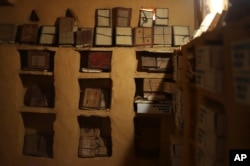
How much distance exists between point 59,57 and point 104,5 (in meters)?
0.70

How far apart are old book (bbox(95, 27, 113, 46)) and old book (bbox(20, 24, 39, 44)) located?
1.94 feet

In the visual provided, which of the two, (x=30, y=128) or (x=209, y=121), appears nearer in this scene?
(x=209, y=121)

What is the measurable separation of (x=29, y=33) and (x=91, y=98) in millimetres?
859

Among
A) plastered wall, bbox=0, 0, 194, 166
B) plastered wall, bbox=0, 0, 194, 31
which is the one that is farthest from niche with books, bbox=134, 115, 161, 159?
plastered wall, bbox=0, 0, 194, 31

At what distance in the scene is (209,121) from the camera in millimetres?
1106

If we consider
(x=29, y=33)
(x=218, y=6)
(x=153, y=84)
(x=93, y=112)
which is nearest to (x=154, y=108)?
(x=153, y=84)

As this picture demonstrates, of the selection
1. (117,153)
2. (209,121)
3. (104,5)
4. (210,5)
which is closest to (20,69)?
(104,5)

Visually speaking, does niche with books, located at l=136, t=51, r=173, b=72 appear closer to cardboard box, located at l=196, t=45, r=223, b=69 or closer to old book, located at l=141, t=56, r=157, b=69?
old book, located at l=141, t=56, r=157, b=69

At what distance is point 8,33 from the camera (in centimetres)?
269

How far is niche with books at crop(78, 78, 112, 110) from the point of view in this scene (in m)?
2.61

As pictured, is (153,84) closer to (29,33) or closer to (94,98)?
(94,98)

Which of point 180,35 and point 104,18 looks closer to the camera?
point 180,35

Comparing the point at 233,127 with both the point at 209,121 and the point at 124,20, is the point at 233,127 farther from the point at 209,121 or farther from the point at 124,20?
the point at 124,20

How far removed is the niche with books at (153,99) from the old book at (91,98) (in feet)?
1.20
